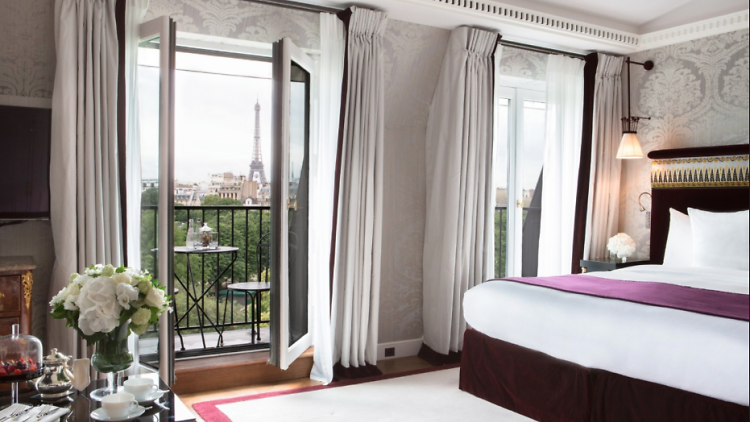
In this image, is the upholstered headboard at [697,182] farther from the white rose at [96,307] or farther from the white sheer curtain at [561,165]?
the white sheer curtain at [561,165]

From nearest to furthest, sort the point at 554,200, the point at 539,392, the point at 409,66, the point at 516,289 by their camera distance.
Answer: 1. the point at 539,392
2. the point at 516,289
3. the point at 409,66
4. the point at 554,200

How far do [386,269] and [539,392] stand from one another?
162 centimetres

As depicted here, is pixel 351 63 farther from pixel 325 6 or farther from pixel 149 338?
pixel 149 338

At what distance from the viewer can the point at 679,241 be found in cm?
171

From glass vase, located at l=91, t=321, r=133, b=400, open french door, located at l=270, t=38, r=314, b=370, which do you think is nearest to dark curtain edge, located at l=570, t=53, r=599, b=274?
Answer: open french door, located at l=270, t=38, r=314, b=370

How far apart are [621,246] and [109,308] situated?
3.58 metres

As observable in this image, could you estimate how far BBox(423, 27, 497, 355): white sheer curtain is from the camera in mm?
4160

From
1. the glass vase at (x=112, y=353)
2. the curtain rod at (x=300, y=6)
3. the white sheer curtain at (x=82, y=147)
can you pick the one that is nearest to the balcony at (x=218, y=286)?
the white sheer curtain at (x=82, y=147)

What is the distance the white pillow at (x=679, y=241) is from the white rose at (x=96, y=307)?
176cm

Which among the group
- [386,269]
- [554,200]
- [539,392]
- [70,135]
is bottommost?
[539,392]

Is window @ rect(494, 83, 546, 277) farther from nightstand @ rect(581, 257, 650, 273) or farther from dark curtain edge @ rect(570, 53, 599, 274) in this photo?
nightstand @ rect(581, 257, 650, 273)

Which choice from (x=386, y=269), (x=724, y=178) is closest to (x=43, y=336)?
(x=386, y=269)

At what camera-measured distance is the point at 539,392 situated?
2926mm

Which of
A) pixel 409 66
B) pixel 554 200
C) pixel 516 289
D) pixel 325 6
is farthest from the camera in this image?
pixel 554 200
